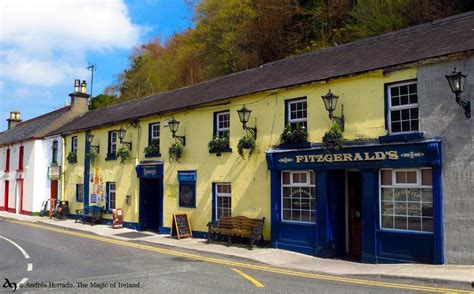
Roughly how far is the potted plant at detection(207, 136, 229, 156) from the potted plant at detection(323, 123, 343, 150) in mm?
4506

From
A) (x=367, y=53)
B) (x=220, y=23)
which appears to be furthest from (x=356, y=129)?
(x=220, y=23)

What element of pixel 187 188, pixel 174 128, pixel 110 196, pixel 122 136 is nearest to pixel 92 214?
pixel 110 196

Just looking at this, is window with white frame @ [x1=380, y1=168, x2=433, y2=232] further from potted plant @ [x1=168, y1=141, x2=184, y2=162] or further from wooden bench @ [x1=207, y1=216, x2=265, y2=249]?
potted plant @ [x1=168, y1=141, x2=184, y2=162]

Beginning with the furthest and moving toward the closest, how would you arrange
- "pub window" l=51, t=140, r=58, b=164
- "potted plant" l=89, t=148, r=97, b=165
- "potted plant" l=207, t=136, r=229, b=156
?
"pub window" l=51, t=140, r=58, b=164 → "potted plant" l=89, t=148, r=97, b=165 → "potted plant" l=207, t=136, r=229, b=156

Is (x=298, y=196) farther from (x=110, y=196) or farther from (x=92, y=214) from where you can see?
(x=92, y=214)

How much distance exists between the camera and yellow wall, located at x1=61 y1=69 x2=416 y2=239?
12.3 meters

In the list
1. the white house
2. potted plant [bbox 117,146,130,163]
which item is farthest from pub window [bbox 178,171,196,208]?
the white house

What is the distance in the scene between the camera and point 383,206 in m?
11.8

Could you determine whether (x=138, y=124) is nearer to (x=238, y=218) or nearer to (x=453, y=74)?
(x=238, y=218)

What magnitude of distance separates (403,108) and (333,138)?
1976 millimetres

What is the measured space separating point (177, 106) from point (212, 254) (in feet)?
23.8

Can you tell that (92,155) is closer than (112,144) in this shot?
No

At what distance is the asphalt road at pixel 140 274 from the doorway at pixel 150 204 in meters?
5.10

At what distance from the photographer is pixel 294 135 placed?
13.6 m
